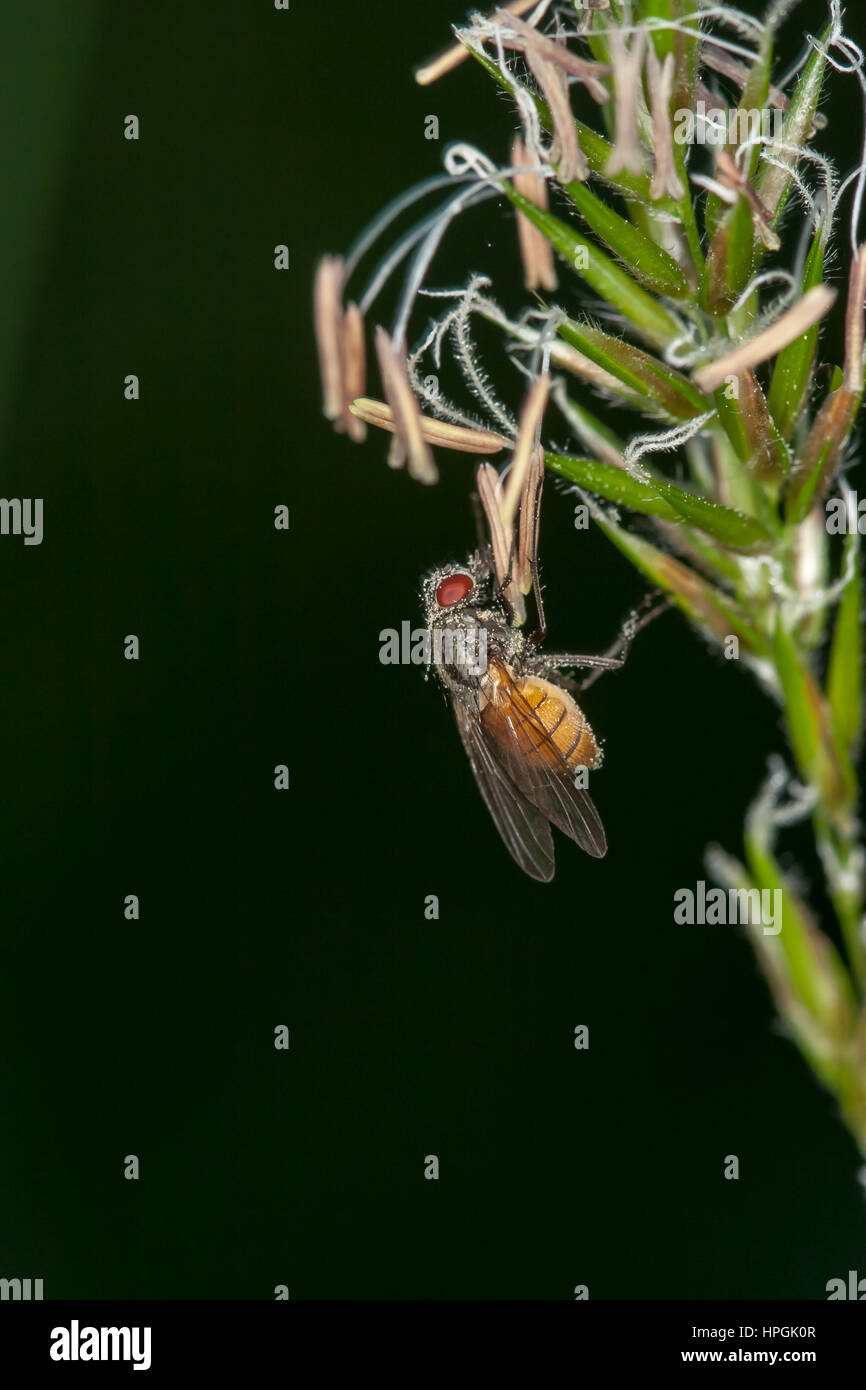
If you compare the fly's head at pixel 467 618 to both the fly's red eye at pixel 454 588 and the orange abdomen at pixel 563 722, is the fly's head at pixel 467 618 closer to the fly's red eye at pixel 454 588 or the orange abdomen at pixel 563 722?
the fly's red eye at pixel 454 588

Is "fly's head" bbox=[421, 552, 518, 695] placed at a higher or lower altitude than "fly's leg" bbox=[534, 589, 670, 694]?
higher

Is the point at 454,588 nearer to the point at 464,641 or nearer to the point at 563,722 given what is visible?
the point at 464,641

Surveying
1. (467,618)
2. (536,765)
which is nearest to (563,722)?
(536,765)

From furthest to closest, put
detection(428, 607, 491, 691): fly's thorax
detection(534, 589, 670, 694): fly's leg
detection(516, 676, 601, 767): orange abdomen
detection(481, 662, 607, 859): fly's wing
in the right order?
1. detection(428, 607, 491, 691): fly's thorax
2. detection(516, 676, 601, 767): orange abdomen
3. detection(481, 662, 607, 859): fly's wing
4. detection(534, 589, 670, 694): fly's leg

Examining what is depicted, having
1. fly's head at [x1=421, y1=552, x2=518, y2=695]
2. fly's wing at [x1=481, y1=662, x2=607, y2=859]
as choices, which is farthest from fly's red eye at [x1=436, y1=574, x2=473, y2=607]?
fly's wing at [x1=481, y1=662, x2=607, y2=859]

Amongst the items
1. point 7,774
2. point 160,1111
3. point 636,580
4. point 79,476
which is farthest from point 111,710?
point 636,580

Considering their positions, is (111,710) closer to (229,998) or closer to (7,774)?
(7,774)

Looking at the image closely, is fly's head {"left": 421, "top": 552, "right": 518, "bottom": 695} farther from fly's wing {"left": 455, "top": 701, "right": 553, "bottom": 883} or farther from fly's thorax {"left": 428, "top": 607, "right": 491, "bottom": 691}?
fly's wing {"left": 455, "top": 701, "right": 553, "bottom": 883}
